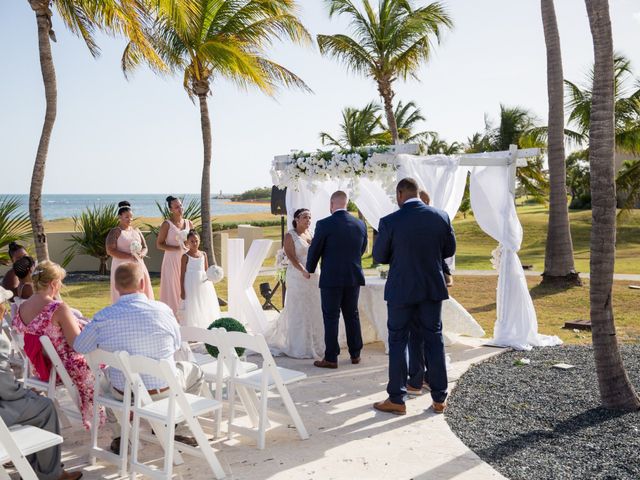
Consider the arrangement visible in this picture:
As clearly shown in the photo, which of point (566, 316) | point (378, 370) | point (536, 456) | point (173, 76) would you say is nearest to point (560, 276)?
point (566, 316)

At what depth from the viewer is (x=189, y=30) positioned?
12.7 metres

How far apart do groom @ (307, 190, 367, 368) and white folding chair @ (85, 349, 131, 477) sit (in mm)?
3114

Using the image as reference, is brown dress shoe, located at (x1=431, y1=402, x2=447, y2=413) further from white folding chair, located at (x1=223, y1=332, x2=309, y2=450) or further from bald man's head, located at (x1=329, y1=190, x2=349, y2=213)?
bald man's head, located at (x1=329, y1=190, x2=349, y2=213)

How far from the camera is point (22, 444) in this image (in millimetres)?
3742

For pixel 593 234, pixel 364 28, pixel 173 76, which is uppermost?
pixel 364 28

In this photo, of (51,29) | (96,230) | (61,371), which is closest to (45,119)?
(51,29)

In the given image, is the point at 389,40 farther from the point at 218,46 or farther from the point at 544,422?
the point at 544,422

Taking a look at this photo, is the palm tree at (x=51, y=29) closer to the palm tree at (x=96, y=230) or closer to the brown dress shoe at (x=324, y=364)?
the brown dress shoe at (x=324, y=364)

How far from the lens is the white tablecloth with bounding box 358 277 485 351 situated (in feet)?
26.7

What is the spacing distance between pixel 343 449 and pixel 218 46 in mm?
9909

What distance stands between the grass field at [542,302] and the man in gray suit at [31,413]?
4.67 metres

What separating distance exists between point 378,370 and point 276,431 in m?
2.24

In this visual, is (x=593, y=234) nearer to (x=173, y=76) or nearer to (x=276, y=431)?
(x=276, y=431)

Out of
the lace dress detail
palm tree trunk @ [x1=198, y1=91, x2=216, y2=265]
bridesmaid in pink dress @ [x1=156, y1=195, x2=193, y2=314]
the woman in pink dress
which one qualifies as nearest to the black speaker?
bridesmaid in pink dress @ [x1=156, y1=195, x2=193, y2=314]
